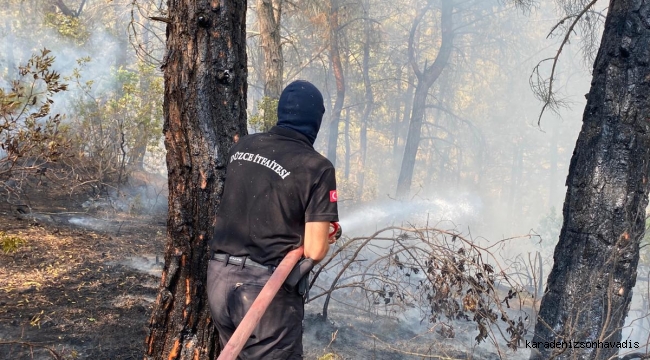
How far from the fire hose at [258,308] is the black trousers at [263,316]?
0.10 metres

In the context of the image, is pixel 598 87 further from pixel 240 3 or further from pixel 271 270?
pixel 271 270

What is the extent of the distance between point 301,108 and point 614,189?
300 centimetres

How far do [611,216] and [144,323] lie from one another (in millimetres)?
4038

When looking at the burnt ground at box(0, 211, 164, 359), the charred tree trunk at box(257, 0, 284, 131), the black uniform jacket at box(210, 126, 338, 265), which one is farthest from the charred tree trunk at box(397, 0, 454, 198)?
the black uniform jacket at box(210, 126, 338, 265)

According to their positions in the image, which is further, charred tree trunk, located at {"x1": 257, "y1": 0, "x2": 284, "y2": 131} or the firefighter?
charred tree trunk, located at {"x1": 257, "y1": 0, "x2": 284, "y2": 131}

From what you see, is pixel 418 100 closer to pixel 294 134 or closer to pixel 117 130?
pixel 117 130

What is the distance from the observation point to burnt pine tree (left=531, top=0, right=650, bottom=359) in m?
4.24

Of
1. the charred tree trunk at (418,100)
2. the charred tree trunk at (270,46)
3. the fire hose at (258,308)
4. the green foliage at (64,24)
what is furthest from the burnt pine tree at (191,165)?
the charred tree trunk at (418,100)

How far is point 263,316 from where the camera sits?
2.63 meters

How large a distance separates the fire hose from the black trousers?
0.34 ft

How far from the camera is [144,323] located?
439cm

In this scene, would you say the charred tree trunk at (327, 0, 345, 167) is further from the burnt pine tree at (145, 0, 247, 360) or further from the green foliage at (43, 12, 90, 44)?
the burnt pine tree at (145, 0, 247, 360)

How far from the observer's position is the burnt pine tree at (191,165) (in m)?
3.14

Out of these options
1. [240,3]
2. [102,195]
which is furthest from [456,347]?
[102,195]
